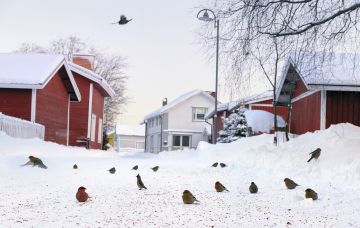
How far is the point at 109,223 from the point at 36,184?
12.3ft

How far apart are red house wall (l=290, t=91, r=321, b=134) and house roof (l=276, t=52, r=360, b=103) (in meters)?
0.98

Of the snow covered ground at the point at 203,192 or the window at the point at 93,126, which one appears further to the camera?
the window at the point at 93,126

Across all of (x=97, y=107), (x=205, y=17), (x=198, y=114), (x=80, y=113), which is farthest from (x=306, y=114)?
(x=198, y=114)

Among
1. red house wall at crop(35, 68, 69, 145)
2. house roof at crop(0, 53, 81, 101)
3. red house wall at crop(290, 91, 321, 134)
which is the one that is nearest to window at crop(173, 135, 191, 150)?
red house wall at crop(35, 68, 69, 145)

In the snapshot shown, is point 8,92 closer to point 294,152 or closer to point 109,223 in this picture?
point 294,152

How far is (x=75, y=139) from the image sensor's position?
28078 millimetres

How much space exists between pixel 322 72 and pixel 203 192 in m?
7.33

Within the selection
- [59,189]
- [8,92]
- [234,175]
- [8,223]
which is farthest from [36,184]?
[8,92]

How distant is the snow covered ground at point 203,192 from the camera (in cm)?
569

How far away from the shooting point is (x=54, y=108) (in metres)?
22.4

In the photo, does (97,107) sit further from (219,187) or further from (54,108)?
(219,187)

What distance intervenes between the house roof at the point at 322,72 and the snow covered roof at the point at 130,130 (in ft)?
198

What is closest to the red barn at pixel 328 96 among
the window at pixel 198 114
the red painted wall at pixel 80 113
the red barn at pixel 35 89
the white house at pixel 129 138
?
the red barn at pixel 35 89

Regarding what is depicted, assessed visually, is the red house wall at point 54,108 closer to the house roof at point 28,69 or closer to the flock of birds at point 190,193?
the house roof at point 28,69
